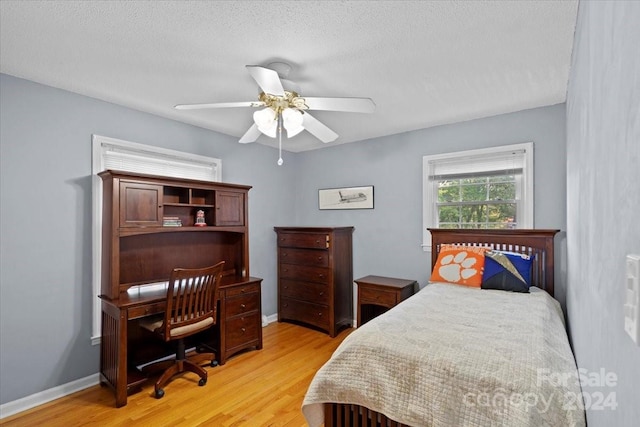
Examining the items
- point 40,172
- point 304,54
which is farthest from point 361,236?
point 40,172

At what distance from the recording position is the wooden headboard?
9.59ft

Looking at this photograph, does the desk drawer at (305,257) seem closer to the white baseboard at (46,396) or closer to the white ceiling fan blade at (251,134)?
the white ceiling fan blade at (251,134)

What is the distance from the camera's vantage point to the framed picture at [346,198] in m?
4.21

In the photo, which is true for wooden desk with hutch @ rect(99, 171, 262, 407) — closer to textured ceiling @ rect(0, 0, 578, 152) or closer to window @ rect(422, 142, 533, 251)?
textured ceiling @ rect(0, 0, 578, 152)

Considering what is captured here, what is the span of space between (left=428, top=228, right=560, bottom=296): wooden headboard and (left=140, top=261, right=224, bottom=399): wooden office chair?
98.2 inches

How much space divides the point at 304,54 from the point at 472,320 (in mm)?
1997

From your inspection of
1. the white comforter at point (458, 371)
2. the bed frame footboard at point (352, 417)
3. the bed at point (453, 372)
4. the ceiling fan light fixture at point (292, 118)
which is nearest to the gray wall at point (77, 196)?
the bed at point (453, 372)

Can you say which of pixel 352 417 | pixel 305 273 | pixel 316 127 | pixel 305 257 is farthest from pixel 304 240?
pixel 352 417

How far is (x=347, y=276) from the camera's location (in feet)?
13.9

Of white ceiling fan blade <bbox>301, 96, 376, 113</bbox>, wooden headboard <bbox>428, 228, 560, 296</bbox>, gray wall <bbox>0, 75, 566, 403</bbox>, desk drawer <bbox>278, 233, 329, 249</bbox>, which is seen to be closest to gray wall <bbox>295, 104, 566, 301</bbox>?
gray wall <bbox>0, 75, 566, 403</bbox>

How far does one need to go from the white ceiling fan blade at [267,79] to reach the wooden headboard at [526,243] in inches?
94.3

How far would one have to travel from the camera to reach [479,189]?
347cm

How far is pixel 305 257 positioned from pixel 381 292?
1.12 meters

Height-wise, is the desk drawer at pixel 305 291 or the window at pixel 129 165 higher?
the window at pixel 129 165
